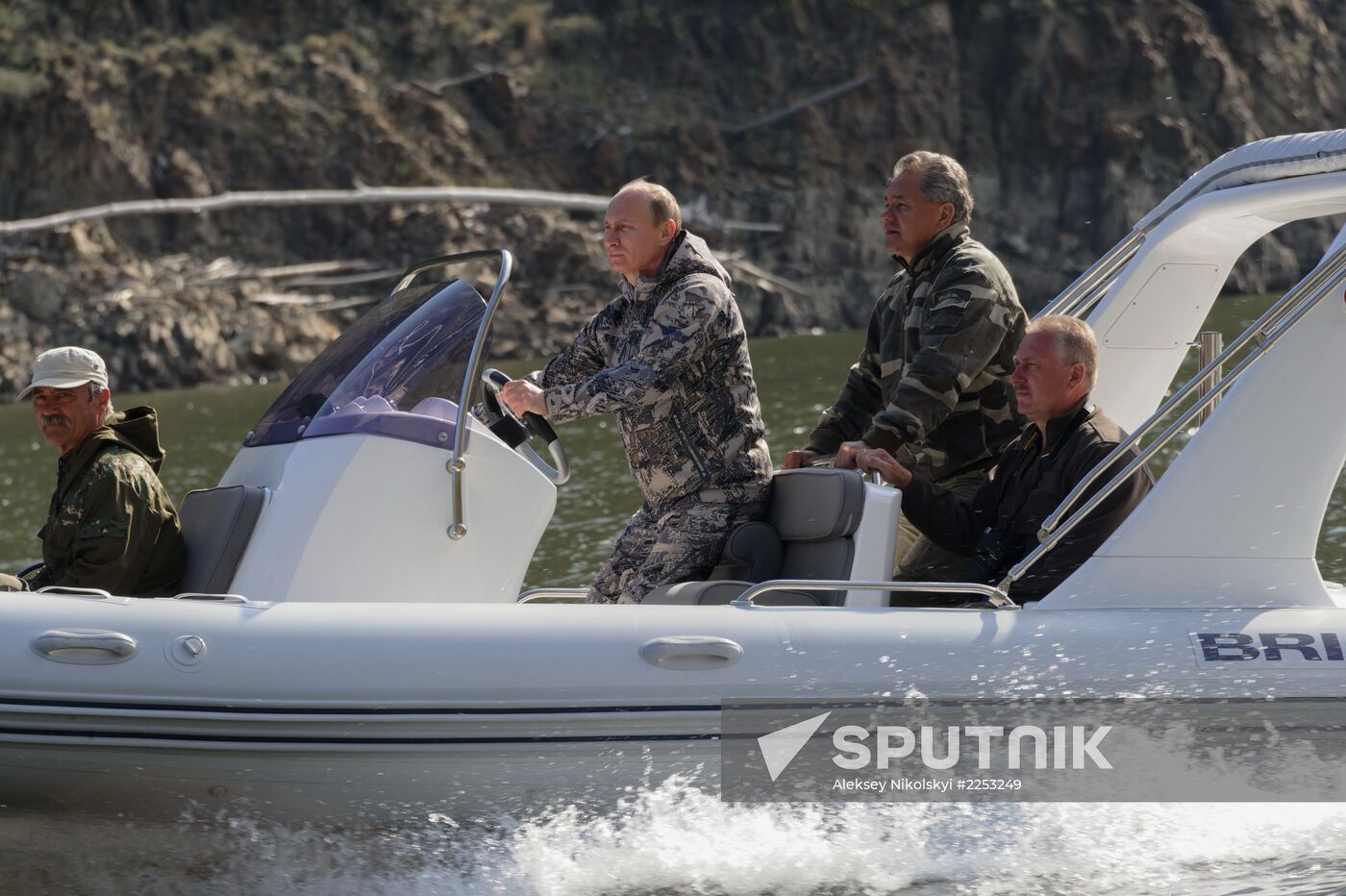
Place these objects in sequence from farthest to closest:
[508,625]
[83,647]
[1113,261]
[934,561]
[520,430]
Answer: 1. [1113,261]
2. [934,561]
3. [520,430]
4. [508,625]
5. [83,647]

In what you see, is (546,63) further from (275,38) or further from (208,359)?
(208,359)

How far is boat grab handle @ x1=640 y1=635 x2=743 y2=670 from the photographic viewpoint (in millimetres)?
4105

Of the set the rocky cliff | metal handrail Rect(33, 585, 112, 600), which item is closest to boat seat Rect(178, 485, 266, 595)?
metal handrail Rect(33, 585, 112, 600)

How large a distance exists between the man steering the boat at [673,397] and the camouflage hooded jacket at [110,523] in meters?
1.00

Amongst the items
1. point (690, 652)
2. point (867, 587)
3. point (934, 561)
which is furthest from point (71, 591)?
point (934, 561)

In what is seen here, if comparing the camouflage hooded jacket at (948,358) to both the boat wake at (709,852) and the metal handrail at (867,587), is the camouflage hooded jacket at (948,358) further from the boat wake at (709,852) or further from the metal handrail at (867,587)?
the boat wake at (709,852)

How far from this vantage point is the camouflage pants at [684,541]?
4.64 metres

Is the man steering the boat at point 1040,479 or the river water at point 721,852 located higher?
the man steering the boat at point 1040,479

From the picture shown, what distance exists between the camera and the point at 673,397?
4.59 m

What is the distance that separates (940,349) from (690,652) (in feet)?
3.91

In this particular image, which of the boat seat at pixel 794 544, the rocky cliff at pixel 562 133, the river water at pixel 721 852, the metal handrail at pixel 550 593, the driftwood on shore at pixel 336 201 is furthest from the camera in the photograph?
the rocky cliff at pixel 562 133

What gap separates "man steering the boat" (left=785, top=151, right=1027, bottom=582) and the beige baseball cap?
205cm

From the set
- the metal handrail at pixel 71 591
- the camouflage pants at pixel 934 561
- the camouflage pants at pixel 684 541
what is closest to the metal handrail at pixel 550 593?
the camouflage pants at pixel 684 541

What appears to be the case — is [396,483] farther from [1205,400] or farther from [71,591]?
[1205,400]
